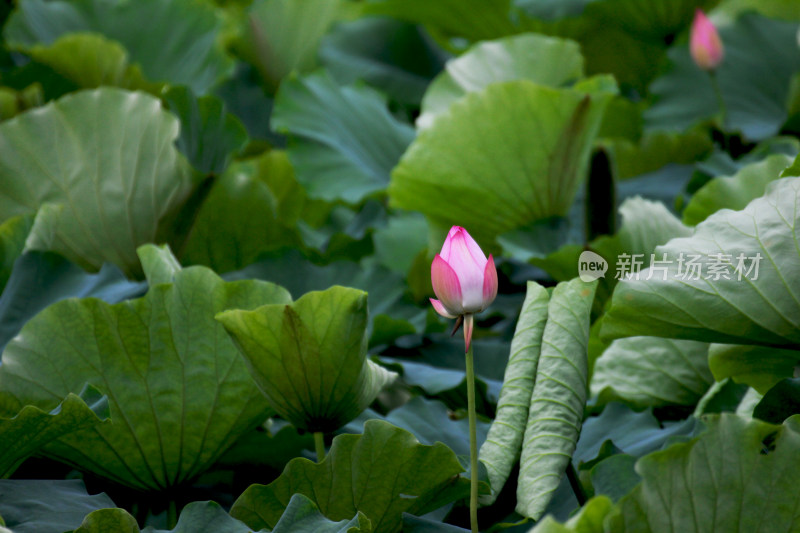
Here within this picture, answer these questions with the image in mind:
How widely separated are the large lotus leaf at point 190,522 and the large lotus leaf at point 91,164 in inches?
19.5

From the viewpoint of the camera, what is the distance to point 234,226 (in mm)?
1130

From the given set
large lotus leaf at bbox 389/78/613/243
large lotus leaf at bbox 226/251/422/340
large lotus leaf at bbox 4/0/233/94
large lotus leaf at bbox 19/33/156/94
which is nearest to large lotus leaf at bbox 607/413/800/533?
large lotus leaf at bbox 226/251/422/340

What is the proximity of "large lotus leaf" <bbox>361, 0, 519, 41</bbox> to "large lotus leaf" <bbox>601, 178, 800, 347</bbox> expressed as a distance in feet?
3.61

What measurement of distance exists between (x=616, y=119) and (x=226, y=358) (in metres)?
1.01

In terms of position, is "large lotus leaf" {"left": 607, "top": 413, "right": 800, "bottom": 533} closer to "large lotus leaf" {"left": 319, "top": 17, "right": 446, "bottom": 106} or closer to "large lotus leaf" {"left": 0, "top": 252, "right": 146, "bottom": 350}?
"large lotus leaf" {"left": 0, "top": 252, "right": 146, "bottom": 350}

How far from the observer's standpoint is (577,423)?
63 centimetres

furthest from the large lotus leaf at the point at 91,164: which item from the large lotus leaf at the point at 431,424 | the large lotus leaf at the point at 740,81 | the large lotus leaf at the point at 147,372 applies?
the large lotus leaf at the point at 740,81

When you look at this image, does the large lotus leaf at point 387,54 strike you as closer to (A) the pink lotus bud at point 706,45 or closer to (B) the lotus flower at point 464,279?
(A) the pink lotus bud at point 706,45

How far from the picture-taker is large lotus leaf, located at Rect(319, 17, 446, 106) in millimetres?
1705

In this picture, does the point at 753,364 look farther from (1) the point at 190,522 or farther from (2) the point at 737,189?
(1) the point at 190,522

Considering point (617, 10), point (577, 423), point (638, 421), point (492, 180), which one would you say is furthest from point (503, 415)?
point (617, 10)

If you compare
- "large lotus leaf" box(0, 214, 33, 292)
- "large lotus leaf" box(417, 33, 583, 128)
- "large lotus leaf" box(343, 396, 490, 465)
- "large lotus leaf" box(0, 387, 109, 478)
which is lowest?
"large lotus leaf" box(343, 396, 490, 465)

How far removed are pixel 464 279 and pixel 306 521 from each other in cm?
19

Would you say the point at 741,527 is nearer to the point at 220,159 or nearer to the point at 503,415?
the point at 503,415
